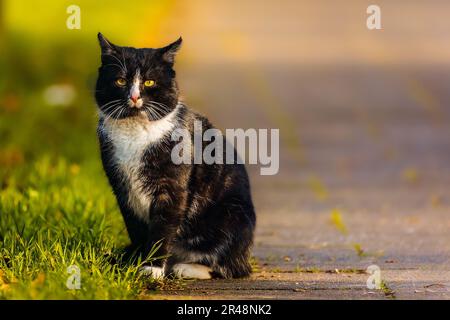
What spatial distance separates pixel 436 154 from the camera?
11.7 meters

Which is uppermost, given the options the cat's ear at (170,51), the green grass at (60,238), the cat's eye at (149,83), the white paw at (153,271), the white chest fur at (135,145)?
the cat's ear at (170,51)

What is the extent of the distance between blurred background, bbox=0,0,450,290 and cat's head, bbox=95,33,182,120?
4.51 feet

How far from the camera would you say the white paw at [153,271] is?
6496 millimetres

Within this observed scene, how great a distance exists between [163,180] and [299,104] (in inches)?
333

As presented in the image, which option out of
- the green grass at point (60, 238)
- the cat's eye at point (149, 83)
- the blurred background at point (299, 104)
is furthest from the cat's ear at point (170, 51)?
the blurred background at point (299, 104)

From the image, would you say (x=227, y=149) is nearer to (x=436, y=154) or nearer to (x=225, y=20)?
(x=436, y=154)

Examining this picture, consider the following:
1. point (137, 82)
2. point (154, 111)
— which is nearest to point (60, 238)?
point (154, 111)

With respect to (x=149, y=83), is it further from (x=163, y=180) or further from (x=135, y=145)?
(x=163, y=180)

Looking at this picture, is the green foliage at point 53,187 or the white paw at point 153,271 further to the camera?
the white paw at point 153,271

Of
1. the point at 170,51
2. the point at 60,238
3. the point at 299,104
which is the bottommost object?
the point at 60,238

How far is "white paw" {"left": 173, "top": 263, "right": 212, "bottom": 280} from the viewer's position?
268 inches

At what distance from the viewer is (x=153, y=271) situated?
21.4 ft

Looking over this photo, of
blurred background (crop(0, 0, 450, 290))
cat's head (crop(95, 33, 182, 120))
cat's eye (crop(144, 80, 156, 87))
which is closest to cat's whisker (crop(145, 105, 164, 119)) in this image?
cat's head (crop(95, 33, 182, 120))

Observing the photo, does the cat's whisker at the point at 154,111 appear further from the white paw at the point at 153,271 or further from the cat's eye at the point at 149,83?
the white paw at the point at 153,271
